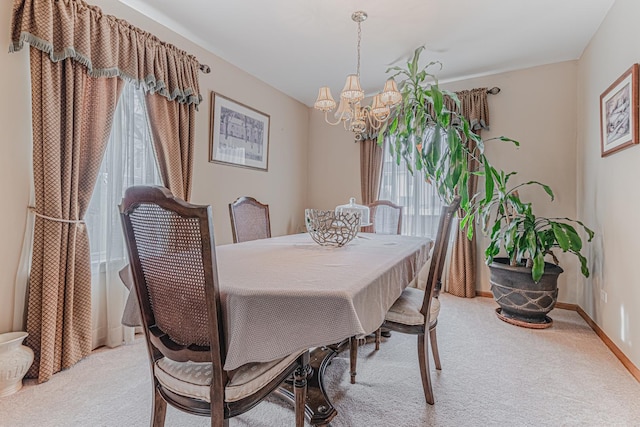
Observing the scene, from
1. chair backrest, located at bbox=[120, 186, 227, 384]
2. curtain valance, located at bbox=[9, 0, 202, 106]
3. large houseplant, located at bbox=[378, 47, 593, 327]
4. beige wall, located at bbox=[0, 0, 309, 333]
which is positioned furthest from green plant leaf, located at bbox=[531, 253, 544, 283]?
curtain valance, located at bbox=[9, 0, 202, 106]

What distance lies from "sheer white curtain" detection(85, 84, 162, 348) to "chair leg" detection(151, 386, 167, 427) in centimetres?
147

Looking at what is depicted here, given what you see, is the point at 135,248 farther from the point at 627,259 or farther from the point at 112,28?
the point at 627,259

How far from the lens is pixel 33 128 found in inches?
73.1

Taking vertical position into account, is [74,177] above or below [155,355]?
above

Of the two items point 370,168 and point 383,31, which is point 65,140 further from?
point 370,168

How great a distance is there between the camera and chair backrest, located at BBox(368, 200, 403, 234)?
319 centimetres

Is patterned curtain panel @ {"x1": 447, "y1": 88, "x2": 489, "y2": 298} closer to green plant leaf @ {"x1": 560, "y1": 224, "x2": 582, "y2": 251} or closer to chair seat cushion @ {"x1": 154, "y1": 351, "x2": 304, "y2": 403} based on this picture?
green plant leaf @ {"x1": 560, "y1": 224, "x2": 582, "y2": 251}

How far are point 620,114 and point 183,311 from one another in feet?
9.70

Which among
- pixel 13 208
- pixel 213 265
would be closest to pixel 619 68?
pixel 213 265

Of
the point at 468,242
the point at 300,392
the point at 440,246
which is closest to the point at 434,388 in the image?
the point at 440,246

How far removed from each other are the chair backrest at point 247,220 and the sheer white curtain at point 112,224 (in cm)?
85

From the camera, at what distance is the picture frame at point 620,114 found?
6.46 feet

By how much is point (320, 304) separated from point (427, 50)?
300 centimetres

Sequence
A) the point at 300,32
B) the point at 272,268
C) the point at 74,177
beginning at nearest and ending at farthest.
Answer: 1. the point at 272,268
2. the point at 74,177
3. the point at 300,32
